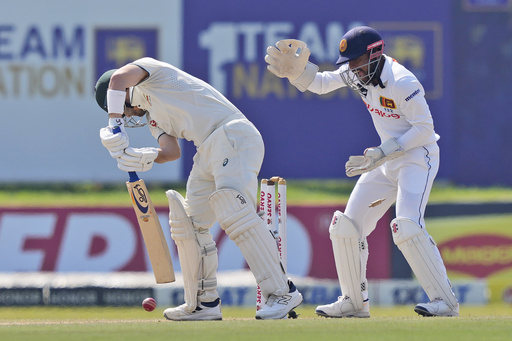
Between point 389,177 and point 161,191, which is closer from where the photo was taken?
point 389,177

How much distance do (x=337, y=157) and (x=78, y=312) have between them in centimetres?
459

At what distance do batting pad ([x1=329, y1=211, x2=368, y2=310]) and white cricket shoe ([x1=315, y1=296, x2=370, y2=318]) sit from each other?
23mm

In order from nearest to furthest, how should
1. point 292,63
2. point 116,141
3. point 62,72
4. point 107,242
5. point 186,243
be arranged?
point 116,141 < point 186,243 < point 292,63 < point 107,242 < point 62,72

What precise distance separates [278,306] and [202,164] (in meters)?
0.79

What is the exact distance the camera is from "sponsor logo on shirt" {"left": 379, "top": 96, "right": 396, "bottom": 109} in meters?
5.20

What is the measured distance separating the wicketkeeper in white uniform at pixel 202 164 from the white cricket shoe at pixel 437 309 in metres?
0.62

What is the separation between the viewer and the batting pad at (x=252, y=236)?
4.86 m

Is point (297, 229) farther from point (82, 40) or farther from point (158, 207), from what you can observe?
point (82, 40)

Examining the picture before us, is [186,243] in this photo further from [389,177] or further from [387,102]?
[387,102]

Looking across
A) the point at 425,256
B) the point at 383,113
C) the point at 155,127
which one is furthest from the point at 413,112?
the point at 155,127

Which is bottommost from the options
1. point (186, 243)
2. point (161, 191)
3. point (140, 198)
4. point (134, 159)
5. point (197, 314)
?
point (161, 191)

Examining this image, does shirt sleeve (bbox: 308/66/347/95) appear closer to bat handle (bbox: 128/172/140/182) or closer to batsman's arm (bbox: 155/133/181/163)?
batsman's arm (bbox: 155/133/181/163)

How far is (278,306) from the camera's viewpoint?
488 centimetres

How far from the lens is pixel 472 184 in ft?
40.0
